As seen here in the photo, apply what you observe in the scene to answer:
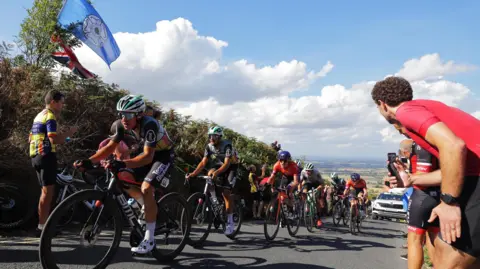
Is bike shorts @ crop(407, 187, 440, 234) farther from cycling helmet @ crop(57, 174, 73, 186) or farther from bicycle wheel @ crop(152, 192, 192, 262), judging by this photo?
cycling helmet @ crop(57, 174, 73, 186)

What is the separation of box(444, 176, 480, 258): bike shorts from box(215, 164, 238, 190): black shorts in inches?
202

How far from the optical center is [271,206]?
8383mm

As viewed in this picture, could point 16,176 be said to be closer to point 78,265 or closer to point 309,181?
point 78,265

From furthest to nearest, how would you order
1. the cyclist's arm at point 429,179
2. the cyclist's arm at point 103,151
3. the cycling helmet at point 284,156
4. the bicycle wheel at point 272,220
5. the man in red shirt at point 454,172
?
1. the cycling helmet at point 284,156
2. the bicycle wheel at point 272,220
3. the cyclist's arm at point 103,151
4. the cyclist's arm at point 429,179
5. the man in red shirt at point 454,172

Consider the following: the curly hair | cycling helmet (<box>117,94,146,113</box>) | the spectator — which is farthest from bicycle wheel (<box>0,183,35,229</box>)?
the curly hair

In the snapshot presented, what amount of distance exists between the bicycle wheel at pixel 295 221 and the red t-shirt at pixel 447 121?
21.6ft

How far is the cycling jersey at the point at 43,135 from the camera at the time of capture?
17.1ft

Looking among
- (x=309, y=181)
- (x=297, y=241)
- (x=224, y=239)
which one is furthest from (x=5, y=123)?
(x=309, y=181)

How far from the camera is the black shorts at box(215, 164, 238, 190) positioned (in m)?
7.21

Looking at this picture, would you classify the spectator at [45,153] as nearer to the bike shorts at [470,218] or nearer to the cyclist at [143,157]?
the cyclist at [143,157]

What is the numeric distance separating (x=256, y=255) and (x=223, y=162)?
2.09m

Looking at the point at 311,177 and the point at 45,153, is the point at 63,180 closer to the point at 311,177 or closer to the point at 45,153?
the point at 45,153

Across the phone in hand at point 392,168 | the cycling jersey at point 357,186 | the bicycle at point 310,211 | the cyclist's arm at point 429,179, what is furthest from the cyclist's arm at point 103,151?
the cycling jersey at point 357,186

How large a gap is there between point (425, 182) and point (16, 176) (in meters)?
7.00
